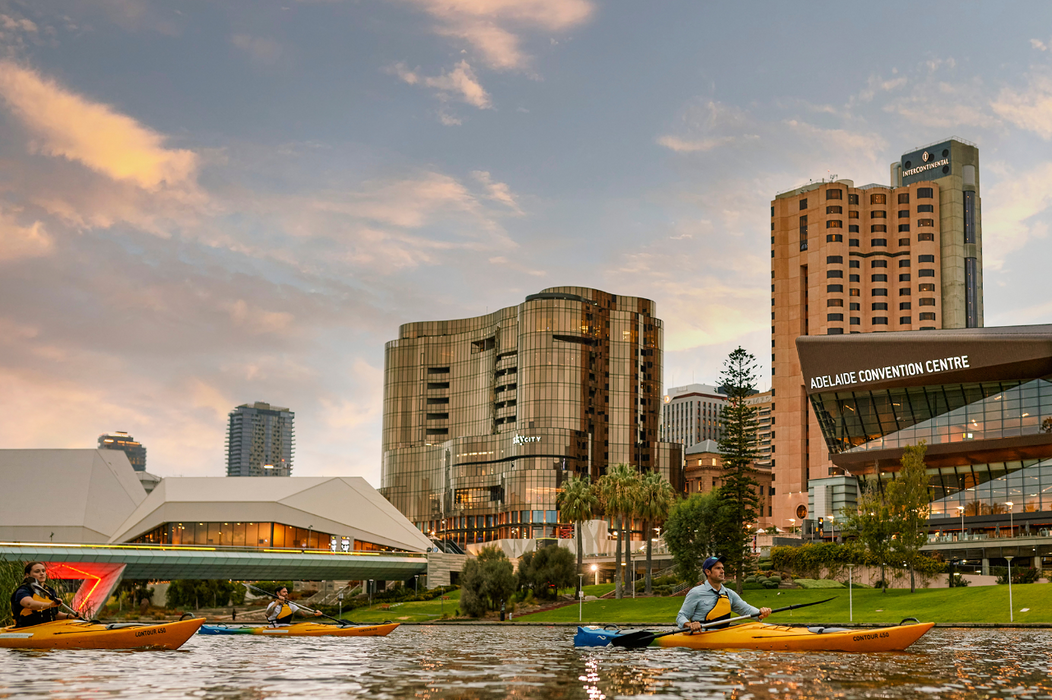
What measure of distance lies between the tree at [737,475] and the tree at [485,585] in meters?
18.1

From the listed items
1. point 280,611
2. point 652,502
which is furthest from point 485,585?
point 280,611

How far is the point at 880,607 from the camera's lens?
63438 mm

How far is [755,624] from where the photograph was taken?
23.4m

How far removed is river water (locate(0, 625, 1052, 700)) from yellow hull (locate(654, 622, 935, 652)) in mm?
278

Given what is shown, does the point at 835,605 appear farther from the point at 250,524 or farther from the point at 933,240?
the point at 933,240

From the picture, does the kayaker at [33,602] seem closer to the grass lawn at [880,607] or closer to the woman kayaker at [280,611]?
the woman kayaker at [280,611]

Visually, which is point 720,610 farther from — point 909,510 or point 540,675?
point 909,510

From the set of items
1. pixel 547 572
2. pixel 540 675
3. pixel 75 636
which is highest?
pixel 540 675

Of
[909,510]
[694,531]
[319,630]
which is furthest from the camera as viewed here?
[694,531]

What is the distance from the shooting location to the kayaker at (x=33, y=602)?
2561 cm

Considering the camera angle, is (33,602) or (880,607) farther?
(880,607)

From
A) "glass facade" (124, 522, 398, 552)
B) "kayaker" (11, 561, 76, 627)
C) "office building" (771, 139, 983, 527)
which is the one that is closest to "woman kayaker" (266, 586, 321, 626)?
"kayaker" (11, 561, 76, 627)

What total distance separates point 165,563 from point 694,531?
160 feet

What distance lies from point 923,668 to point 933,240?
193 m
